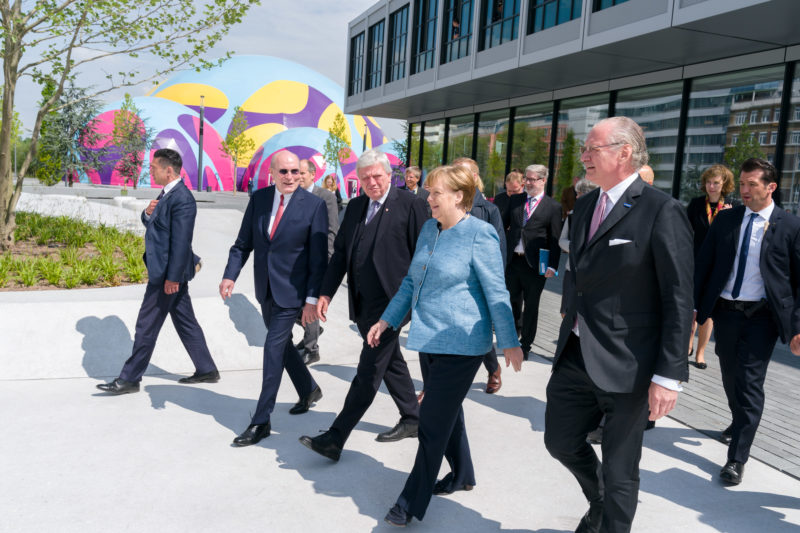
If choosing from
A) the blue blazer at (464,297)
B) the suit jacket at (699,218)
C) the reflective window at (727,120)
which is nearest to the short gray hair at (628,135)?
the blue blazer at (464,297)

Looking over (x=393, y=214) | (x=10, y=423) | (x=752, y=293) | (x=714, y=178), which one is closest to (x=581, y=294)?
(x=393, y=214)

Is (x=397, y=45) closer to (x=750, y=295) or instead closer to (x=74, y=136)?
(x=74, y=136)

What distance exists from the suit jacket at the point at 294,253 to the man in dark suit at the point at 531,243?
108 inches

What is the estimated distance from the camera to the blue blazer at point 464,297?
3293mm

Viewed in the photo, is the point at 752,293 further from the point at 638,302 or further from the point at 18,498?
the point at 18,498

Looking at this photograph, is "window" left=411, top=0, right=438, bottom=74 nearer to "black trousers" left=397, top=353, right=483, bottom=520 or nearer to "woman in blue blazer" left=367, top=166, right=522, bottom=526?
"woman in blue blazer" left=367, top=166, right=522, bottom=526

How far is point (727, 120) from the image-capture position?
12.8 meters

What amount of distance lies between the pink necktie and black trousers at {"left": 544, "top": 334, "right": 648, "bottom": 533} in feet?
1.67

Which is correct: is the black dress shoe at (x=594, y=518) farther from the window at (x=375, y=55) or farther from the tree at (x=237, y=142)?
the tree at (x=237, y=142)

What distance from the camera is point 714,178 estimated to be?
673cm

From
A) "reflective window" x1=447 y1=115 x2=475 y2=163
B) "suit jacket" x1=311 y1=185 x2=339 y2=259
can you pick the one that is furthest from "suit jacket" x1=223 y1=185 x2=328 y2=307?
"reflective window" x1=447 y1=115 x2=475 y2=163

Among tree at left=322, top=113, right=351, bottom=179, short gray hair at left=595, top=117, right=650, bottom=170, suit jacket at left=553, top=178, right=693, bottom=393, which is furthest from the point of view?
tree at left=322, top=113, right=351, bottom=179

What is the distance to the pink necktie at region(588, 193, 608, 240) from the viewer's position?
294 centimetres

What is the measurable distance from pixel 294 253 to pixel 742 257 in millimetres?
3159
